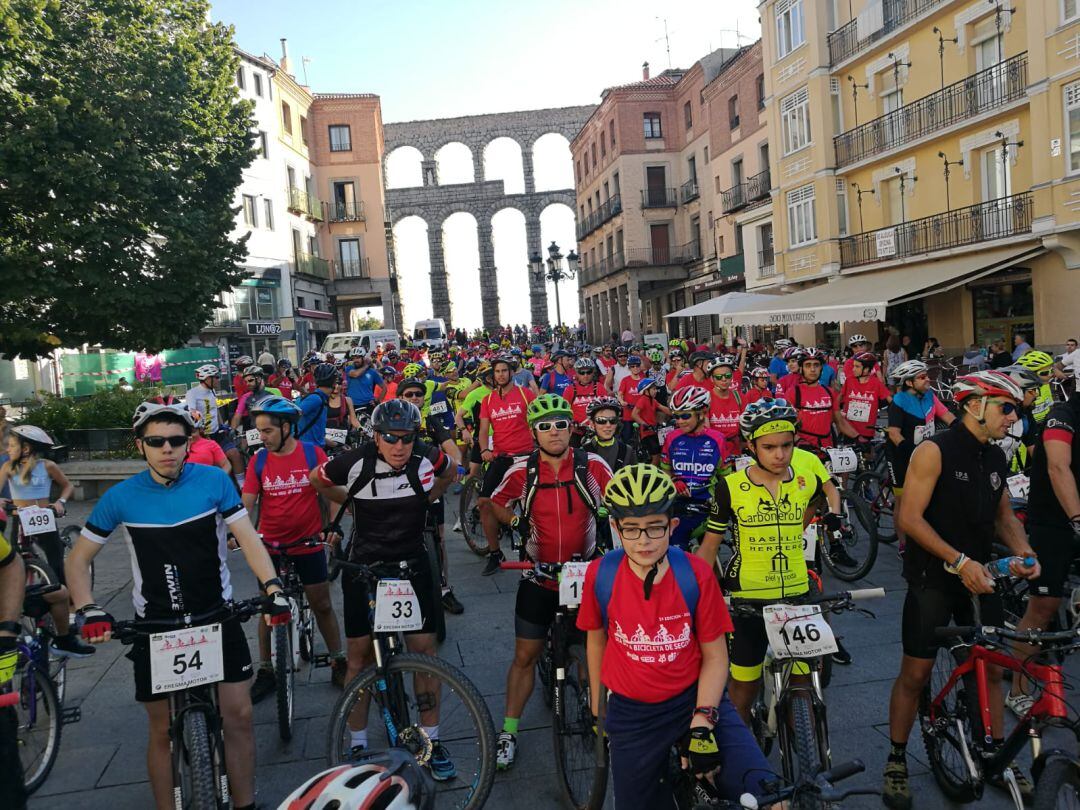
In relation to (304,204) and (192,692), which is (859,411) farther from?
(304,204)

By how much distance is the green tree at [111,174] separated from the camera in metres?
14.2

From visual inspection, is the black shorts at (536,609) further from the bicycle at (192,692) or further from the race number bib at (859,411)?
the race number bib at (859,411)

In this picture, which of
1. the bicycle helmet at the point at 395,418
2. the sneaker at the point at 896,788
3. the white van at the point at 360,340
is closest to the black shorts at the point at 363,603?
the bicycle helmet at the point at 395,418

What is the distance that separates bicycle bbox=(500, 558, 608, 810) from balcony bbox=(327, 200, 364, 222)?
43814mm

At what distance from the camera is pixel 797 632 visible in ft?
11.9

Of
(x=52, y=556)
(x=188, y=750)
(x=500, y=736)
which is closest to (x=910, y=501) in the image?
(x=500, y=736)

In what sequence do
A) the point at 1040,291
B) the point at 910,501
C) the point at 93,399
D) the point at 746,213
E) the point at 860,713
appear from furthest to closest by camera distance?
1. the point at 746,213
2. the point at 1040,291
3. the point at 93,399
4. the point at 860,713
5. the point at 910,501

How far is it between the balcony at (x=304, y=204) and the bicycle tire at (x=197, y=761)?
125ft

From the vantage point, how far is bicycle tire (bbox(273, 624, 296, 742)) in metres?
5.02

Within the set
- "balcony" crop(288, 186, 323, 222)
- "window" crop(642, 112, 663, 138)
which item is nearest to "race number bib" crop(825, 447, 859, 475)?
"balcony" crop(288, 186, 323, 222)

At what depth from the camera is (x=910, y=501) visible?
12.9 ft

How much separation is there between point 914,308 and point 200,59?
2030cm

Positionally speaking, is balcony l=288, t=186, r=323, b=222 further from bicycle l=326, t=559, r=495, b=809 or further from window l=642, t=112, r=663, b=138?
bicycle l=326, t=559, r=495, b=809

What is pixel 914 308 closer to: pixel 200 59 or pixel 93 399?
pixel 200 59
